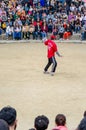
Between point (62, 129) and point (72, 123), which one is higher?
point (62, 129)

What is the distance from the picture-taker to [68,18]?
27719 mm

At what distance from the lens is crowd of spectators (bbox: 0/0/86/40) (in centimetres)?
2669

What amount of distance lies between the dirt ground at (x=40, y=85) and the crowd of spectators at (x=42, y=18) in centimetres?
361

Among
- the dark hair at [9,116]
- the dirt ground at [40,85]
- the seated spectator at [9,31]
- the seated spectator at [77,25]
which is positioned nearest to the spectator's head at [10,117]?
the dark hair at [9,116]

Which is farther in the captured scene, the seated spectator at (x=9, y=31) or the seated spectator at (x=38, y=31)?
the seated spectator at (x=38, y=31)

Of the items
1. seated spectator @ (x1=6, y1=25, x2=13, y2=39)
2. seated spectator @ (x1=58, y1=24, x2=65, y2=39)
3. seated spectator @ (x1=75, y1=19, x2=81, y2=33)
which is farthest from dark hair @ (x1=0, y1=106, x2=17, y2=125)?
seated spectator @ (x1=75, y1=19, x2=81, y2=33)

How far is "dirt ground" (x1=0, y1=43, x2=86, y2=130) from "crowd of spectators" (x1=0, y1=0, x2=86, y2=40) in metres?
3.61

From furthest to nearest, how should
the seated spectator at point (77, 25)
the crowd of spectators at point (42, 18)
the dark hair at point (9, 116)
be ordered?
the seated spectator at point (77, 25)
the crowd of spectators at point (42, 18)
the dark hair at point (9, 116)

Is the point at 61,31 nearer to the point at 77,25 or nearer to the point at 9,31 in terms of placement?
the point at 77,25

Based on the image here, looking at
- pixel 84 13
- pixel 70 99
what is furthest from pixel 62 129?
pixel 84 13

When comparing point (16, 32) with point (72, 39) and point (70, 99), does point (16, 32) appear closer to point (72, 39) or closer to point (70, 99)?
point (72, 39)

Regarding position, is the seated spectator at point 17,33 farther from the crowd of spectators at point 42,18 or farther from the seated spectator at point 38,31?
the seated spectator at point 38,31

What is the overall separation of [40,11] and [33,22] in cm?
140

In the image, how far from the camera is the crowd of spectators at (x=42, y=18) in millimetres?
26688
